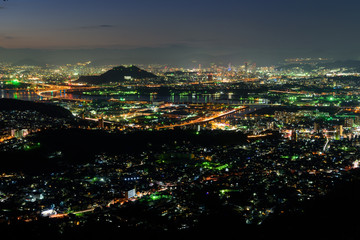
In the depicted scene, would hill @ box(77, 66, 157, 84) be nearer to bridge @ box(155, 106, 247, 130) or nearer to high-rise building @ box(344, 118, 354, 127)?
bridge @ box(155, 106, 247, 130)

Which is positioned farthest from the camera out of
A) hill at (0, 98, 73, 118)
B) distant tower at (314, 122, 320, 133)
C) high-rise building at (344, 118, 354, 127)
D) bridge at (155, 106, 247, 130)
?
hill at (0, 98, 73, 118)

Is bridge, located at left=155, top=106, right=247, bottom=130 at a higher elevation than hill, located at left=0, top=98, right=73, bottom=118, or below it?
below

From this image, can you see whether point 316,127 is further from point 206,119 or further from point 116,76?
point 116,76

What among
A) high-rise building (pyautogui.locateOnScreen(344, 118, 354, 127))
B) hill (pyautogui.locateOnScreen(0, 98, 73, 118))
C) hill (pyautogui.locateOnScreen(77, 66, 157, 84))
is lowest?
high-rise building (pyautogui.locateOnScreen(344, 118, 354, 127))

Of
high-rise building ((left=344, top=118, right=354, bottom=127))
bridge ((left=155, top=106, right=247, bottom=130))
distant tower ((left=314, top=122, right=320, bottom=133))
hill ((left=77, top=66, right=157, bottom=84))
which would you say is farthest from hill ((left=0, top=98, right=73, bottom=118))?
hill ((left=77, top=66, right=157, bottom=84))

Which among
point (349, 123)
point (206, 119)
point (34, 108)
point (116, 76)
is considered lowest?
point (206, 119)

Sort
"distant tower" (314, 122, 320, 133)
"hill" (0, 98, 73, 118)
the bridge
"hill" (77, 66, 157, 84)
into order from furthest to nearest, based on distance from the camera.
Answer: "hill" (77, 66, 157, 84), "hill" (0, 98, 73, 118), the bridge, "distant tower" (314, 122, 320, 133)

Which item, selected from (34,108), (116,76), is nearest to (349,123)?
(34,108)

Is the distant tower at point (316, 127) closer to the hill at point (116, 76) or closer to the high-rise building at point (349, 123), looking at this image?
the high-rise building at point (349, 123)

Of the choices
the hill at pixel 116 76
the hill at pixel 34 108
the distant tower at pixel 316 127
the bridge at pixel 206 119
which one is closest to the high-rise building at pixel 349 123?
the distant tower at pixel 316 127
